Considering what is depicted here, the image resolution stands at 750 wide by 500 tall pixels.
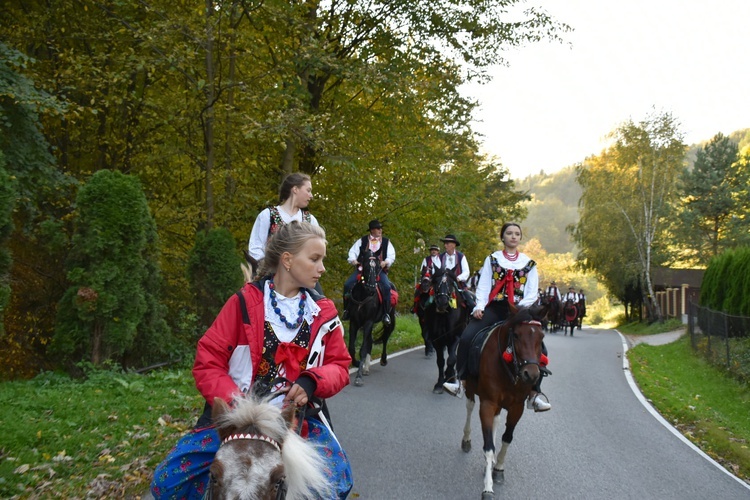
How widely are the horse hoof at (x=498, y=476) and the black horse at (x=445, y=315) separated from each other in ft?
15.2

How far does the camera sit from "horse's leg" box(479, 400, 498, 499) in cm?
598

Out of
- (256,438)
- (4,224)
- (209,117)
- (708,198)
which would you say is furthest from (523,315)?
(708,198)

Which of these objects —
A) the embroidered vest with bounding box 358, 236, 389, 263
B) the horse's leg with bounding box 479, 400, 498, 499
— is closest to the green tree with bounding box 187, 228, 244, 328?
the embroidered vest with bounding box 358, 236, 389, 263

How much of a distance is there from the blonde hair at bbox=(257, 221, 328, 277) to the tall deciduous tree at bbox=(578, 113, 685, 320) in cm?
4875

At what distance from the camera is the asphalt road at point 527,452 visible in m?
6.45

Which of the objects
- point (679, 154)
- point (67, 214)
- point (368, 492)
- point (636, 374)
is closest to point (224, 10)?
point (67, 214)

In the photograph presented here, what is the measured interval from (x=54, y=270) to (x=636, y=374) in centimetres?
1381

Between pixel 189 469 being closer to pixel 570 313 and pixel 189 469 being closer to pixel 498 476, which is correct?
pixel 498 476

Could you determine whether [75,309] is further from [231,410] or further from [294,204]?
[231,410]

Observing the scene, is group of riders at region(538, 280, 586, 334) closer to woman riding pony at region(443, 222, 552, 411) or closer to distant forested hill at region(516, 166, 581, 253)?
woman riding pony at region(443, 222, 552, 411)

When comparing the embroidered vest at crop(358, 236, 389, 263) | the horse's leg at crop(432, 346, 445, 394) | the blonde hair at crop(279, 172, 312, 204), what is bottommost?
the horse's leg at crop(432, 346, 445, 394)

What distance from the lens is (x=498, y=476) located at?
21.7 feet

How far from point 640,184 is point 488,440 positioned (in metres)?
47.8

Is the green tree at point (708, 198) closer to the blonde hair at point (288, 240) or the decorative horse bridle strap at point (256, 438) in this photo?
the blonde hair at point (288, 240)
